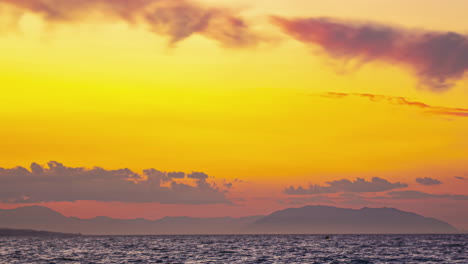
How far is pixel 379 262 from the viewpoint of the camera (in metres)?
116

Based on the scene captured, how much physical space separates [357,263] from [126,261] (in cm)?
4441

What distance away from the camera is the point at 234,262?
11062cm

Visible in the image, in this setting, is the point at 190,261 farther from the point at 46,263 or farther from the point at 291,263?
the point at 46,263

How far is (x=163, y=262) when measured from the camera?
4368 inches

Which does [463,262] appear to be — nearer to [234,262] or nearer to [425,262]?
[425,262]

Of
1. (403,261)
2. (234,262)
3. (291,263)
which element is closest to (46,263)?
(234,262)

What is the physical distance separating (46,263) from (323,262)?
51407 mm

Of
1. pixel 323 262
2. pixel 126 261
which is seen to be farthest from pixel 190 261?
pixel 323 262

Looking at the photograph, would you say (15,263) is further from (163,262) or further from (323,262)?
(323,262)

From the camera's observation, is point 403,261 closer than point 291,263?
No

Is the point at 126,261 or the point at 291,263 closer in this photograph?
the point at 291,263

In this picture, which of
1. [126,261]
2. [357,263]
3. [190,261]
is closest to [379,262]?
[357,263]

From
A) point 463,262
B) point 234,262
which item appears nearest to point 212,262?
point 234,262

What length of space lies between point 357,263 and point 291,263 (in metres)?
13.3
